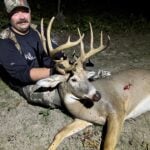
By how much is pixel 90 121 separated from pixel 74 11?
7.16m

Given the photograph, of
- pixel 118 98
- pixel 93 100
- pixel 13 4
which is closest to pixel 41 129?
pixel 93 100

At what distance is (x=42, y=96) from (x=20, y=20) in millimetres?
1073

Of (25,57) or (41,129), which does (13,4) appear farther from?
(41,129)

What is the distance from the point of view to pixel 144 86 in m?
5.79

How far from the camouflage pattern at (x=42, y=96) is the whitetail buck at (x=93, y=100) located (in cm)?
26

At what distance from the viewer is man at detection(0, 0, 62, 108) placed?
18.5ft

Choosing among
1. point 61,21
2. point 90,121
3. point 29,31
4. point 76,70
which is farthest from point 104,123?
point 61,21

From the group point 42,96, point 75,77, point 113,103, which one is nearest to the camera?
point 75,77

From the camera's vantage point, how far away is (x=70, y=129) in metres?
5.36

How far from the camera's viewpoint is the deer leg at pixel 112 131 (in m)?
4.92

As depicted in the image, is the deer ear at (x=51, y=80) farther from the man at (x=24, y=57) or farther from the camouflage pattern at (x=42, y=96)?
the camouflage pattern at (x=42, y=96)

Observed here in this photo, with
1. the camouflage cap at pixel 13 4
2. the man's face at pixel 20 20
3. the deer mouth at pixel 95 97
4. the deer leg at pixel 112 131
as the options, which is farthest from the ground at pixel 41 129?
the camouflage cap at pixel 13 4

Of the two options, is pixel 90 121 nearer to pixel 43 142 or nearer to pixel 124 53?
pixel 43 142

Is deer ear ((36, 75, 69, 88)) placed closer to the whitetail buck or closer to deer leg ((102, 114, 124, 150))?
the whitetail buck
